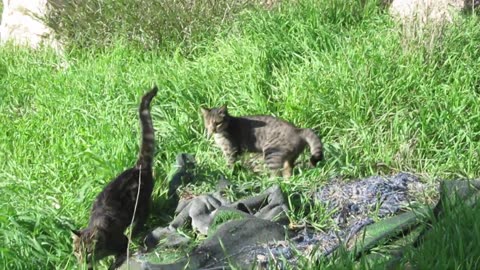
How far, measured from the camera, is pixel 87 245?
5.92 m

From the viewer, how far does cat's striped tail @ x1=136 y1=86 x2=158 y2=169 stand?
22.0 feet

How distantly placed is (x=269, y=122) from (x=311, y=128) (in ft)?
1.25

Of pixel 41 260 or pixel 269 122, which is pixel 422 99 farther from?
pixel 41 260

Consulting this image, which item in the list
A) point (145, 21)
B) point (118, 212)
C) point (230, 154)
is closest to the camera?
point (118, 212)

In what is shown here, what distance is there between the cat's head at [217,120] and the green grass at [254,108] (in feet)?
0.88

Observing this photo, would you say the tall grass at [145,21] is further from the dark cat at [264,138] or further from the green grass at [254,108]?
the dark cat at [264,138]

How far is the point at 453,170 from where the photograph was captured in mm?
6695

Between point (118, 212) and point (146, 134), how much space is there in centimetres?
76

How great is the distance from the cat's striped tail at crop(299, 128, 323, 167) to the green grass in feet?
0.27

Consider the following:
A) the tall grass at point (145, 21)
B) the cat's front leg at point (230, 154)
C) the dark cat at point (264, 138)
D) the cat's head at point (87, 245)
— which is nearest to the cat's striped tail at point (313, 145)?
the dark cat at point (264, 138)

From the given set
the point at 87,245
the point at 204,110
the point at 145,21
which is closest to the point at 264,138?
the point at 204,110

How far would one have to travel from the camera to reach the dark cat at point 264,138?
23.1ft

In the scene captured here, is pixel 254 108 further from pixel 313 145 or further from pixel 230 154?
pixel 313 145

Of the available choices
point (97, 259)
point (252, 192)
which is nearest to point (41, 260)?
point (97, 259)
